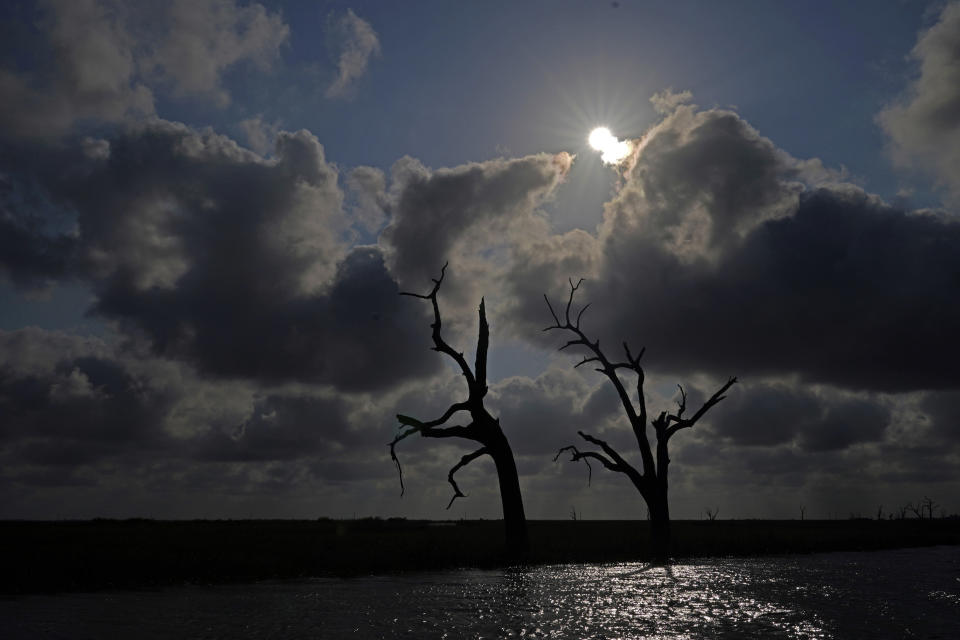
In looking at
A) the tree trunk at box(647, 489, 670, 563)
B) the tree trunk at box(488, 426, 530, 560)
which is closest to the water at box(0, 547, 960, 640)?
the tree trunk at box(488, 426, 530, 560)

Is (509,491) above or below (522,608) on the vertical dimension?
above

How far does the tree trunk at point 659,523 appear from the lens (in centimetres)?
3166

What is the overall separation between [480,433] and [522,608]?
13.1 m

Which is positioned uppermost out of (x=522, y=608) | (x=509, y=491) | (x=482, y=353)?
(x=482, y=353)

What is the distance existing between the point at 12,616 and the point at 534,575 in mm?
13298

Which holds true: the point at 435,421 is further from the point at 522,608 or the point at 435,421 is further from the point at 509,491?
the point at 522,608

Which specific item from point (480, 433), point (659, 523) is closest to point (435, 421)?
point (480, 433)

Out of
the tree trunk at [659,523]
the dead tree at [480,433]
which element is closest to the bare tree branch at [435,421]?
the dead tree at [480,433]

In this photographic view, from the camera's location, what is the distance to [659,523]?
3170 centimetres

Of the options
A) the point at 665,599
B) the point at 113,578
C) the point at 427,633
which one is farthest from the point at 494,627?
the point at 113,578

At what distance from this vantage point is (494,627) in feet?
40.9

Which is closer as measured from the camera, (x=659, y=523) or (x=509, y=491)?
(x=509, y=491)

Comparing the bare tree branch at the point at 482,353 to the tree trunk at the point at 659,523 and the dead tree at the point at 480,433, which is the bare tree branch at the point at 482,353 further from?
the tree trunk at the point at 659,523

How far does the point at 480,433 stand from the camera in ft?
90.9
